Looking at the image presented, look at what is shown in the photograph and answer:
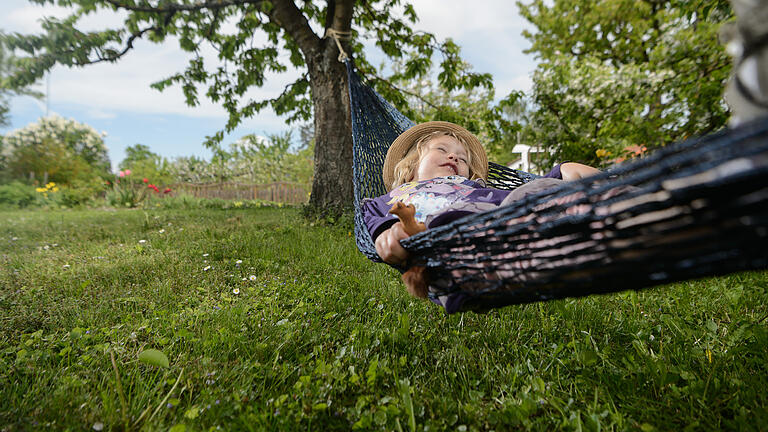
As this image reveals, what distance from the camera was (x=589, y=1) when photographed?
7750 mm

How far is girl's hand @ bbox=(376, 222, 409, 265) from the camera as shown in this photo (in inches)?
41.8

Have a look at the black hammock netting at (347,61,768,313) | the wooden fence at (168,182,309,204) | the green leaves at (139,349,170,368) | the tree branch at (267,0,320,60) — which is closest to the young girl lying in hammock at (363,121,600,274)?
the black hammock netting at (347,61,768,313)

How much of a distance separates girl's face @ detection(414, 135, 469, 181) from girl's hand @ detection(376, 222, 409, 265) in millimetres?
693

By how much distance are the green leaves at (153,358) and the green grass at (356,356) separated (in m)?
0.05

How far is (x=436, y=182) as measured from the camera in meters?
1.57

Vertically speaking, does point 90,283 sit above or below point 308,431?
above

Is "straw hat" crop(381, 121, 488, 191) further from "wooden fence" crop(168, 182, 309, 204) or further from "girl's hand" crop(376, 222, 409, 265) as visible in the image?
"wooden fence" crop(168, 182, 309, 204)

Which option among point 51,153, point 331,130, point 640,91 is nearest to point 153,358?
point 331,130

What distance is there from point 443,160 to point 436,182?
24 centimetres

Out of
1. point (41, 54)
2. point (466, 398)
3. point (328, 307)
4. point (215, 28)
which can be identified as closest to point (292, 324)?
point (328, 307)

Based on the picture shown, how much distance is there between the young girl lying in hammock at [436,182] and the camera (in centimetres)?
109

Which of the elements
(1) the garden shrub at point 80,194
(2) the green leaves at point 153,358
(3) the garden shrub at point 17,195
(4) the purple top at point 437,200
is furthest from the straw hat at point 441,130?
(3) the garden shrub at point 17,195

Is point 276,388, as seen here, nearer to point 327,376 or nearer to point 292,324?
point 327,376

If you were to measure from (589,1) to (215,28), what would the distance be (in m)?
7.76
